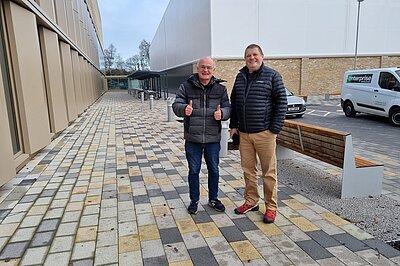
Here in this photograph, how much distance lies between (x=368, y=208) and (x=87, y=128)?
9170 millimetres

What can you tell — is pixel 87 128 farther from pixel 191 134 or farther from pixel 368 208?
pixel 368 208

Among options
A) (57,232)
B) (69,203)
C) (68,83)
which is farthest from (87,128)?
(57,232)

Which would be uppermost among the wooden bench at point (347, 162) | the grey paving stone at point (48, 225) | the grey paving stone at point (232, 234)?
the wooden bench at point (347, 162)

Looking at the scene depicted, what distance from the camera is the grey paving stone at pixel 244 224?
128 inches

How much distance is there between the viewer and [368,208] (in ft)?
12.1

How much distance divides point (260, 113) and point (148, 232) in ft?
5.50

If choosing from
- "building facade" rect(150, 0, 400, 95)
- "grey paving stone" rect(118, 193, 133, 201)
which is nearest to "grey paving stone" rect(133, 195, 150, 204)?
"grey paving stone" rect(118, 193, 133, 201)

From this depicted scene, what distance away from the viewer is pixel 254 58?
3156 mm

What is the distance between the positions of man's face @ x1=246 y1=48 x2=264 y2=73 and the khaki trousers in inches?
27.0

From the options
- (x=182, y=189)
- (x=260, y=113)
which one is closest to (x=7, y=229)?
(x=182, y=189)

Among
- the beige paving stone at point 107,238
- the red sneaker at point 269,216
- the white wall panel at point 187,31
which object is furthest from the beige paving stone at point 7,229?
the white wall panel at point 187,31

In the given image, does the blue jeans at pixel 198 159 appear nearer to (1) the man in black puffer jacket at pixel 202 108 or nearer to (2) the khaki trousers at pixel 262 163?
(1) the man in black puffer jacket at pixel 202 108

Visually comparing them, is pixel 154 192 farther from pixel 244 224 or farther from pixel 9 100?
pixel 9 100

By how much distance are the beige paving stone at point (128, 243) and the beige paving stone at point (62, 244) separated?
462 mm
